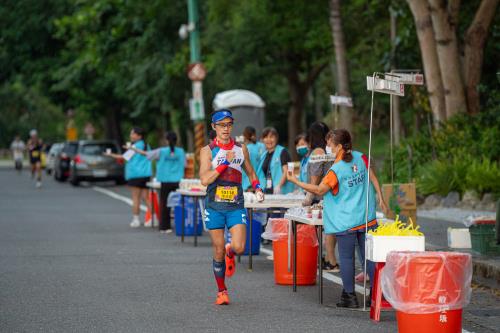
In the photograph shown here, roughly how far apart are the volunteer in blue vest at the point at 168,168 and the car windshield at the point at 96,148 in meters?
20.3

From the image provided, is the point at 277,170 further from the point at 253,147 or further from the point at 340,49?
the point at 340,49

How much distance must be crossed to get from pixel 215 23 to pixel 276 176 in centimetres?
2925

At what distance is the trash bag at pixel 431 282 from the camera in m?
9.29

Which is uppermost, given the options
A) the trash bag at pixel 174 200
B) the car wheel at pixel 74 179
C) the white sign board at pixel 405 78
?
the white sign board at pixel 405 78

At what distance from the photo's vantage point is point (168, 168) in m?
21.2

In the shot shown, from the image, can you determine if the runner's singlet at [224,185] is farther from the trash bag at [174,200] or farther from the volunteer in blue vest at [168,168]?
the volunteer in blue vest at [168,168]

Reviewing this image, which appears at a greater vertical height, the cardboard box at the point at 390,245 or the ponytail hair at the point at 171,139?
the ponytail hair at the point at 171,139

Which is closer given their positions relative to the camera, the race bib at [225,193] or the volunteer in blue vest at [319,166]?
the race bib at [225,193]

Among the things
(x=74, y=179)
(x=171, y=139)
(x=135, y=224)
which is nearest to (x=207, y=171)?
(x=171, y=139)

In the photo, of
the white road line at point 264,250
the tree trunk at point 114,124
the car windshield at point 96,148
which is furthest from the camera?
the tree trunk at point 114,124

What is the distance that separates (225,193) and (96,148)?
3067 cm

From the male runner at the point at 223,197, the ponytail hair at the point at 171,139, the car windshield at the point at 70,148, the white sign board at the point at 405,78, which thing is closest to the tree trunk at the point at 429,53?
the ponytail hair at the point at 171,139

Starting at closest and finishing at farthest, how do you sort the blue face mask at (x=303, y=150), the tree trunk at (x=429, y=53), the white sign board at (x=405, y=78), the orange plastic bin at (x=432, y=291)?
the orange plastic bin at (x=432, y=291)
the white sign board at (x=405, y=78)
the blue face mask at (x=303, y=150)
the tree trunk at (x=429, y=53)

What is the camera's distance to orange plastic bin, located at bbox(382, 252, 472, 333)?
365 inches
